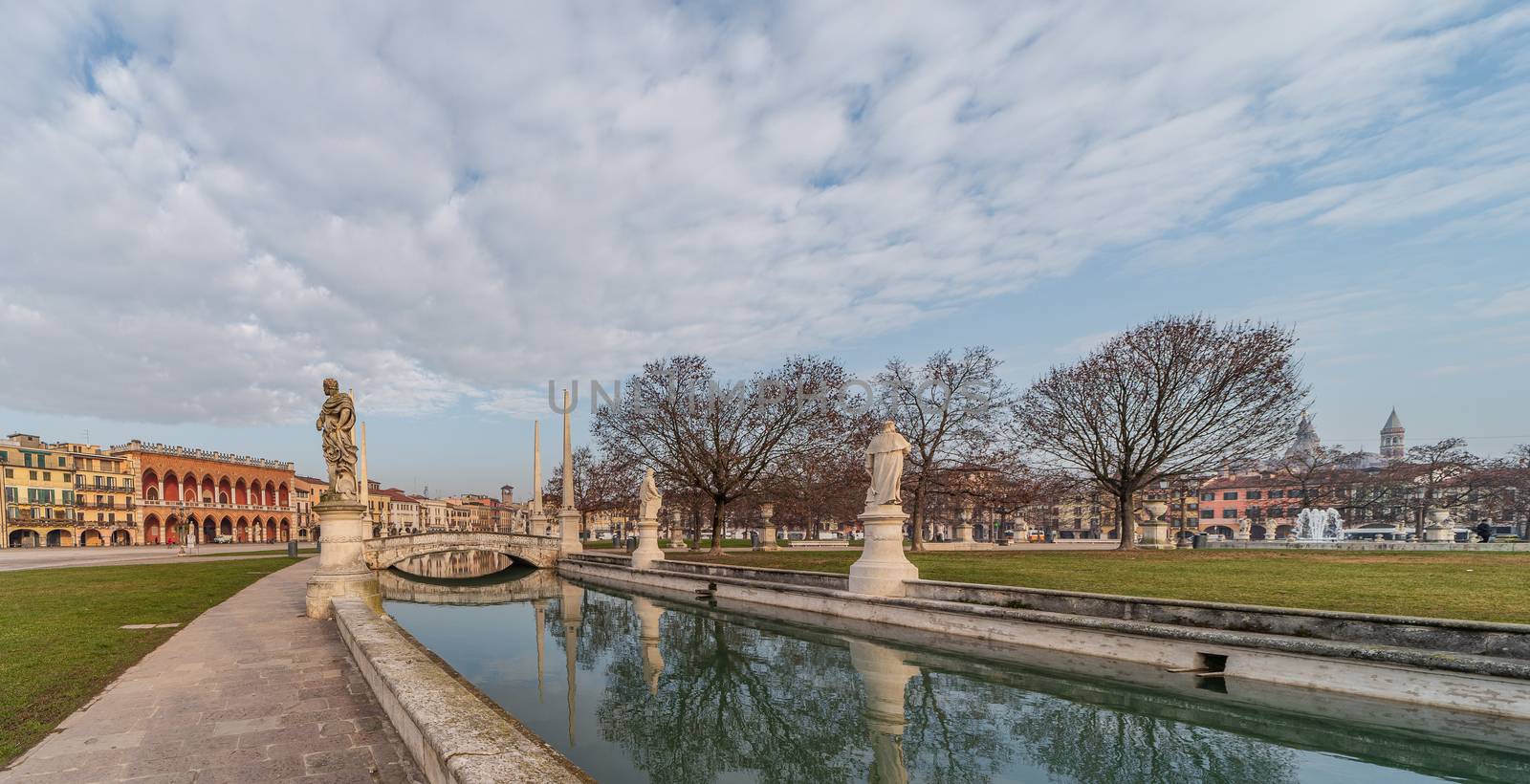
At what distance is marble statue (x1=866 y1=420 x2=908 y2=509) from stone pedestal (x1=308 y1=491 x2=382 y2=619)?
9868 mm

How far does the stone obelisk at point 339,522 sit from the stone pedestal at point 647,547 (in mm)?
12276

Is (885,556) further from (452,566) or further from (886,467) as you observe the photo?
(452,566)

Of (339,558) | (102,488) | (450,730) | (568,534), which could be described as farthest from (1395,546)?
(102,488)

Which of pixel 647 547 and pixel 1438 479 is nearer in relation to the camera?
pixel 647 547

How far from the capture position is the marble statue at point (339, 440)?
12220 mm

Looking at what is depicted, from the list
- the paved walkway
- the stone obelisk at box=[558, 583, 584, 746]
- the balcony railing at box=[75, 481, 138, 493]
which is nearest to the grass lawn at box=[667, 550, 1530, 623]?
the stone obelisk at box=[558, 583, 584, 746]

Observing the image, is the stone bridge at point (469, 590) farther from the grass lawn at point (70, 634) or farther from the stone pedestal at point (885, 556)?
the stone pedestal at point (885, 556)

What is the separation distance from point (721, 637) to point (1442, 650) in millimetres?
11326

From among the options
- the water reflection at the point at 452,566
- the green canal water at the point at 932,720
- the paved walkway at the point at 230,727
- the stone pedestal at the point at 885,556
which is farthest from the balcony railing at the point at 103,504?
the stone pedestal at the point at 885,556

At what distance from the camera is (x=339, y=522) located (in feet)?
39.9

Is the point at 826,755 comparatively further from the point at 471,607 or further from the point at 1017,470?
the point at 1017,470

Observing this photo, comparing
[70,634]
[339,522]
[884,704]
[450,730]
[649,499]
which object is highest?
[339,522]

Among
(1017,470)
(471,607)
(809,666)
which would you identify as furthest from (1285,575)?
(471,607)

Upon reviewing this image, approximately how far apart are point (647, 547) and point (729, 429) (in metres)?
9.42
